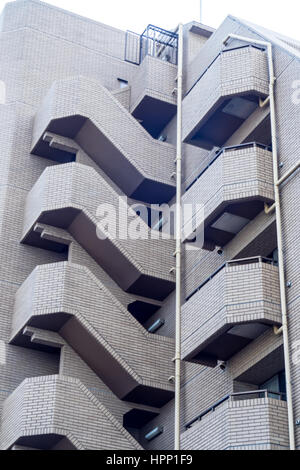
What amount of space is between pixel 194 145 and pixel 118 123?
3195 millimetres

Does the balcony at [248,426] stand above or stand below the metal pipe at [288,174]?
below

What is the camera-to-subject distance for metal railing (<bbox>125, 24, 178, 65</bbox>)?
35875mm

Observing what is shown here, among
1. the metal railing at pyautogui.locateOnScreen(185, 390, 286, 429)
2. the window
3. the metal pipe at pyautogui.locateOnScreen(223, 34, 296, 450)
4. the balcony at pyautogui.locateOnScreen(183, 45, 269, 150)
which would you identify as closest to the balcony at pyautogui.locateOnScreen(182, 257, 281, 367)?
the metal pipe at pyautogui.locateOnScreen(223, 34, 296, 450)

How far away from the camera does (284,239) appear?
24.5 meters

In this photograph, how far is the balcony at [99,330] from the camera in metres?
27.4

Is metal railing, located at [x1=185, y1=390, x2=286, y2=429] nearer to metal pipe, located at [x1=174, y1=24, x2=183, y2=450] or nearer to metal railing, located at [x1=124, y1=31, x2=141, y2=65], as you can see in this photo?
metal pipe, located at [x1=174, y1=24, x2=183, y2=450]

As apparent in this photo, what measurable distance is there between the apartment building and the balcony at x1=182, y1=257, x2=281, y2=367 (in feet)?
0.18

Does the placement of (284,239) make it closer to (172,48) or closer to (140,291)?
(140,291)

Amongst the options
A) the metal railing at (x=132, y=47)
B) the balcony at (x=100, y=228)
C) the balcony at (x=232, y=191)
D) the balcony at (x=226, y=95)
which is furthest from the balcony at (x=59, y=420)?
the metal railing at (x=132, y=47)

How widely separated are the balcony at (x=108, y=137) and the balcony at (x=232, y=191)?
4339mm

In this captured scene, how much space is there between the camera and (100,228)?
29.2 meters

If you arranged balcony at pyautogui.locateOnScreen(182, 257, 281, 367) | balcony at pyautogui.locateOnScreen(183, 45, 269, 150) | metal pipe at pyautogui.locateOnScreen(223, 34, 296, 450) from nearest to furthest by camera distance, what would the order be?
metal pipe at pyautogui.locateOnScreen(223, 34, 296, 450), balcony at pyautogui.locateOnScreen(182, 257, 281, 367), balcony at pyautogui.locateOnScreen(183, 45, 269, 150)

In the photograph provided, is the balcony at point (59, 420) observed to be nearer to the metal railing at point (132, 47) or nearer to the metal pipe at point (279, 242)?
the metal pipe at point (279, 242)
